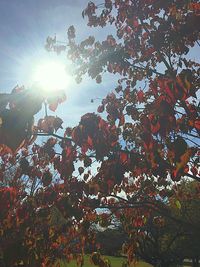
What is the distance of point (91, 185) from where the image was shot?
6.44 metres

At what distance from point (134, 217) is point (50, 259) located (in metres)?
2.50

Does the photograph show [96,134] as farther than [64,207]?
No

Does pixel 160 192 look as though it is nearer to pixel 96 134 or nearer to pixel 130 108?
pixel 130 108

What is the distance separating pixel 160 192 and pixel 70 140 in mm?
4476

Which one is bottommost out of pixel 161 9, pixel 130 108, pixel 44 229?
pixel 44 229

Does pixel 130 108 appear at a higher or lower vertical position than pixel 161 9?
lower

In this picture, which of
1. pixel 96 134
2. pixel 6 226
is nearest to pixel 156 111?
pixel 96 134

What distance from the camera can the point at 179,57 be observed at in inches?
347

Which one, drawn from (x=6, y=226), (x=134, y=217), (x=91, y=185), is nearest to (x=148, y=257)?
(x=134, y=217)

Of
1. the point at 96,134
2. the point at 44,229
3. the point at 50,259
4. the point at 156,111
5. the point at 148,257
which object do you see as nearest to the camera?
the point at 156,111

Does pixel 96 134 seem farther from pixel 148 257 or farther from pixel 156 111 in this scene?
pixel 148 257

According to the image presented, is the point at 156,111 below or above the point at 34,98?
above

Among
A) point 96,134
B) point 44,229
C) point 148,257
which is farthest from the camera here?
point 148,257

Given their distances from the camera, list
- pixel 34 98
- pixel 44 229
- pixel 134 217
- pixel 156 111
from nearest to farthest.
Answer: pixel 34 98 < pixel 156 111 < pixel 44 229 < pixel 134 217
